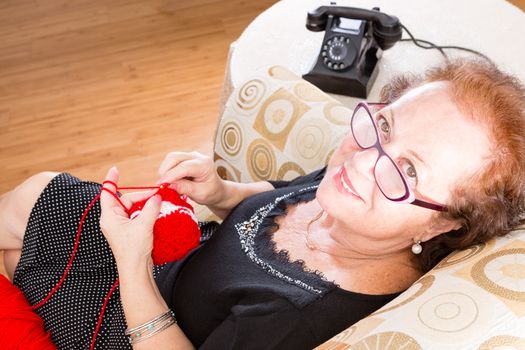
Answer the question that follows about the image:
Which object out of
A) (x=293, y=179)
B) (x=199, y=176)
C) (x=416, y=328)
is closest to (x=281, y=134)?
(x=293, y=179)

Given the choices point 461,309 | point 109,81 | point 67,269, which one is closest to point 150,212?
point 67,269

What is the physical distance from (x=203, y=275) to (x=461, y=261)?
0.48 meters

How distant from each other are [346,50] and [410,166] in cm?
82

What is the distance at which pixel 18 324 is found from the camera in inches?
47.6

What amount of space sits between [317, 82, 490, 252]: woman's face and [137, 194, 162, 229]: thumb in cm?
30

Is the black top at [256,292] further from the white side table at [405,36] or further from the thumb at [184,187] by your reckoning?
the white side table at [405,36]

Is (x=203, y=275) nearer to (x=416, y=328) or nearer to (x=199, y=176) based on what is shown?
(x=199, y=176)

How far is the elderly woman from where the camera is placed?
92cm

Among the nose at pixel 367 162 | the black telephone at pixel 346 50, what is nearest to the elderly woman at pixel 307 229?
the nose at pixel 367 162

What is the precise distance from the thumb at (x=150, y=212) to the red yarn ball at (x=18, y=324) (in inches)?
14.8

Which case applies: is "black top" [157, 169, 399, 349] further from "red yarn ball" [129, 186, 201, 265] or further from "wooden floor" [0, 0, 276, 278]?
"wooden floor" [0, 0, 276, 278]

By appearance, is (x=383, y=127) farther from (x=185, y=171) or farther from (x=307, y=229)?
(x=185, y=171)

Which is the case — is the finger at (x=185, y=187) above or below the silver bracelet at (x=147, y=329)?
above

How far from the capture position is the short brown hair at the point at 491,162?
0.90 metres
